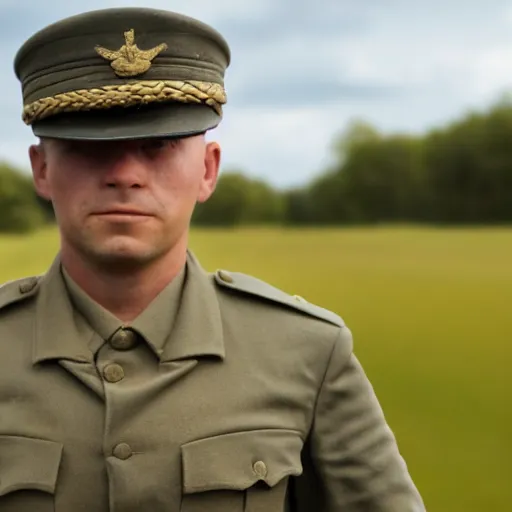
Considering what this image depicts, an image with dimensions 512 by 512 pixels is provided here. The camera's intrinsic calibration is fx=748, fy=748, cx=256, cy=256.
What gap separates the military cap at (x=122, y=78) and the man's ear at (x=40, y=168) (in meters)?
0.04

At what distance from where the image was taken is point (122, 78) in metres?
1.26

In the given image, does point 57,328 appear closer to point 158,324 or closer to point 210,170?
point 158,324

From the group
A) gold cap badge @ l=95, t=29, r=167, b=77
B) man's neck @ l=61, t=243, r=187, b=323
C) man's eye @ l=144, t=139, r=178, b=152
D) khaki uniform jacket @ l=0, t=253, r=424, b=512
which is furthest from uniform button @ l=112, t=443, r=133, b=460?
gold cap badge @ l=95, t=29, r=167, b=77

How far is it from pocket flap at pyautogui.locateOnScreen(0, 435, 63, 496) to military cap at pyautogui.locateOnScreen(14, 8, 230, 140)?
530mm

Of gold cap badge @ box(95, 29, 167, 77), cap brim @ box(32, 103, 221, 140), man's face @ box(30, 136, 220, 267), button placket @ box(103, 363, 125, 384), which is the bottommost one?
button placket @ box(103, 363, 125, 384)

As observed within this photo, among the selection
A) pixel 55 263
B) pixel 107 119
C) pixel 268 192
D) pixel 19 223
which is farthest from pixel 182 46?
pixel 268 192

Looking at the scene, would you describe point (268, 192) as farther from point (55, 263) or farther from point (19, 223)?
point (55, 263)

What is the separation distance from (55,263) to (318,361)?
535mm

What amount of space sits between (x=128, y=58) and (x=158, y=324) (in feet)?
1.53

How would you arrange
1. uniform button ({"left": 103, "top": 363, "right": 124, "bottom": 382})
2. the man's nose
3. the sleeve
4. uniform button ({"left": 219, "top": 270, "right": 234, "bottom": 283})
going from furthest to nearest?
1. uniform button ({"left": 219, "top": 270, "right": 234, "bottom": 283})
2. the sleeve
3. uniform button ({"left": 103, "top": 363, "right": 124, "bottom": 382})
4. the man's nose

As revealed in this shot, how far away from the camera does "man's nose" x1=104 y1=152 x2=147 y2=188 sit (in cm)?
120

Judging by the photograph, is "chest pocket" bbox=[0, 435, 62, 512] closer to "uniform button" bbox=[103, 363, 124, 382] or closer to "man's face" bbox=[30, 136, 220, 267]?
"uniform button" bbox=[103, 363, 124, 382]

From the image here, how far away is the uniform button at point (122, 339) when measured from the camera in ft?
4.35

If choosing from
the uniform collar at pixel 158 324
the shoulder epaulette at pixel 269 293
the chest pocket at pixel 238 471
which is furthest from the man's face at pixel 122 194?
the chest pocket at pixel 238 471
